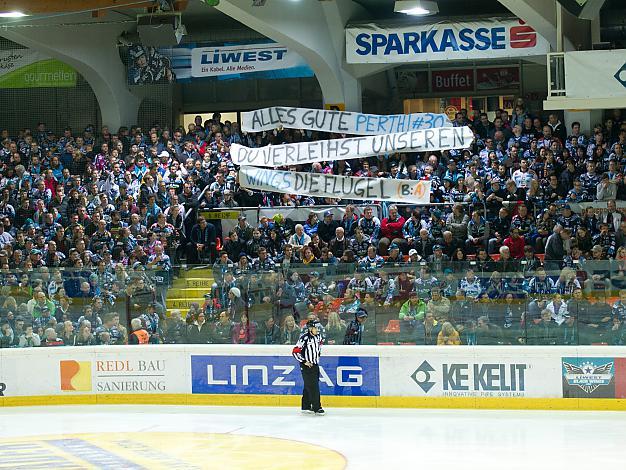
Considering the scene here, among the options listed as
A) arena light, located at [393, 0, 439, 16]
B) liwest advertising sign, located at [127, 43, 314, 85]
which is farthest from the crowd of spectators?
arena light, located at [393, 0, 439, 16]

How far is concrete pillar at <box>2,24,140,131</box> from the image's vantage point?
24.7 metres

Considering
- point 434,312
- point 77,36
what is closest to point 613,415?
point 434,312

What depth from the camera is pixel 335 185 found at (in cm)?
1983

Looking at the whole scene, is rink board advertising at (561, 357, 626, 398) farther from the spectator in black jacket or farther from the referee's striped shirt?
the spectator in black jacket

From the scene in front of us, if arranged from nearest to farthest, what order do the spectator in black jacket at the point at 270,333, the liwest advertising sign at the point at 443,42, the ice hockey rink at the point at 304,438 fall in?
the ice hockey rink at the point at 304,438 → the spectator in black jacket at the point at 270,333 → the liwest advertising sign at the point at 443,42

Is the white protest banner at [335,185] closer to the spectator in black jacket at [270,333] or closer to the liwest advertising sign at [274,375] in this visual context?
the spectator in black jacket at [270,333]

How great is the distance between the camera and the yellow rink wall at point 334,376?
14828 millimetres

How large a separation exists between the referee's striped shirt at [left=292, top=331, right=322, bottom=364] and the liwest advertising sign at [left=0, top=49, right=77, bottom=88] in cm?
1367

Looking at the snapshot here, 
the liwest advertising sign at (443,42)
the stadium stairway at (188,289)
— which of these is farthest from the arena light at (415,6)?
the stadium stairway at (188,289)

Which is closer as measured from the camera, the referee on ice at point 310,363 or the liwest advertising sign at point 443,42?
the referee on ice at point 310,363

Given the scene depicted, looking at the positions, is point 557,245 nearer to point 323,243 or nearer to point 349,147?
point 323,243

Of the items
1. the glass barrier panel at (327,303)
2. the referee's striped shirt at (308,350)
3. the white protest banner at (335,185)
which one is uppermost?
the white protest banner at (335,185)

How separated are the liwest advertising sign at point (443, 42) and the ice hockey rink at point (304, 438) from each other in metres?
9.36

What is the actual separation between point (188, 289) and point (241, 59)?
9.69 metres
